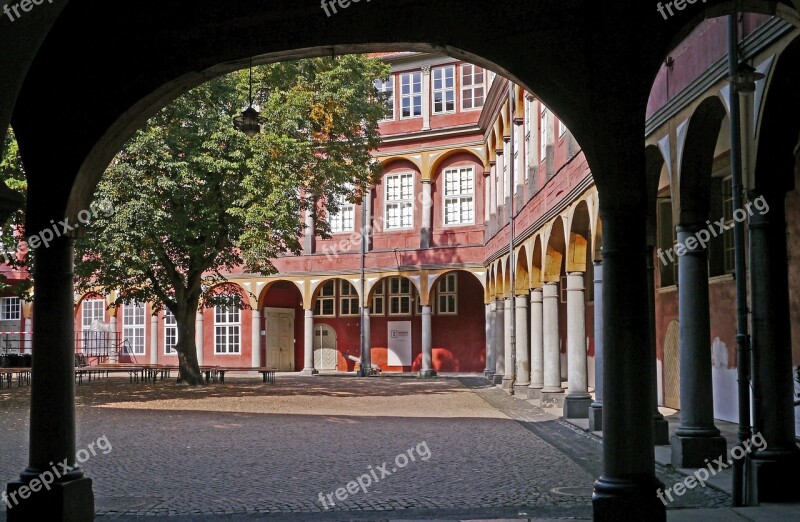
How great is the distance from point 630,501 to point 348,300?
33.3m

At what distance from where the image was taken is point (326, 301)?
3928cm

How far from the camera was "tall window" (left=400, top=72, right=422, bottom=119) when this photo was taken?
3644cm

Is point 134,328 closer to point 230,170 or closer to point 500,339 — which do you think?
point 500,339

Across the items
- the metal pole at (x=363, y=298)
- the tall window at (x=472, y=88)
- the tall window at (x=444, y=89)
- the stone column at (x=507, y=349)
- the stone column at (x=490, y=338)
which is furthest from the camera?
the tall window at (x=444, y=89)

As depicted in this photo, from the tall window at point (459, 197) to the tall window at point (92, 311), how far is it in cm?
1895

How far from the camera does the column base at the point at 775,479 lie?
802 cm

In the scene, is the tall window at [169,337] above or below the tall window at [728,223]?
below

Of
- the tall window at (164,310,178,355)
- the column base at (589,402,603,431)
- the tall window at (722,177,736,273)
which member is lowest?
the column base at (589,402,603,431)

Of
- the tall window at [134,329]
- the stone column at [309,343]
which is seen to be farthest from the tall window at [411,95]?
the tall window at [134,329]

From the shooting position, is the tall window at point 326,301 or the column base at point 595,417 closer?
the column base at point 595,417

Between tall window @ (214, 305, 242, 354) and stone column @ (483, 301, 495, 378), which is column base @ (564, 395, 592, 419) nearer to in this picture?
stone column @ (483, 301, 495, 378)

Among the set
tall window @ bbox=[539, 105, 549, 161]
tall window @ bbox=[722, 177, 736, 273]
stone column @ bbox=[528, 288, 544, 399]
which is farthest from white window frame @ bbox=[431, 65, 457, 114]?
tall window @ bbox=[722, 177, 736, 273]

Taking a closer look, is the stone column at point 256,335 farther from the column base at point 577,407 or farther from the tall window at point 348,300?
the column base at point 577,407

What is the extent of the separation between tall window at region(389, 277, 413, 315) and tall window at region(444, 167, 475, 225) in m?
3.86
